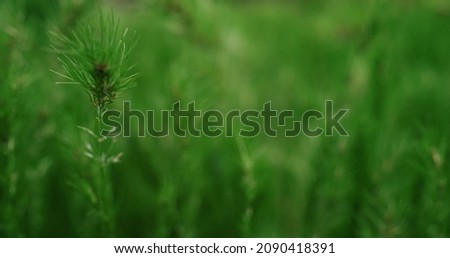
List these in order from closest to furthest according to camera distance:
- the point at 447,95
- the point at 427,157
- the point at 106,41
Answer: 1. the point at 106,41
2. the point at 427,157
3. the point at 447,95

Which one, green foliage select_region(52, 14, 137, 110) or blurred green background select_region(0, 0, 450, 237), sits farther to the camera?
blurred green background select_region(0, 0, 450, 237)

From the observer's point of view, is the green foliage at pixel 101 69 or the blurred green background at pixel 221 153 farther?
the blurred green background at pixel 221 153

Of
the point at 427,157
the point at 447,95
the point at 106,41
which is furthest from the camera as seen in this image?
the point at 447,95

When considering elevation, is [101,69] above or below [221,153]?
above

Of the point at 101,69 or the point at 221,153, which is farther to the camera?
the point at 221,153

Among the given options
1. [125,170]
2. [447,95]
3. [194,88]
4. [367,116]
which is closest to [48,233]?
[125,170]

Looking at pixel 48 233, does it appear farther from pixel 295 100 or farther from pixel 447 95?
pixel 447 95

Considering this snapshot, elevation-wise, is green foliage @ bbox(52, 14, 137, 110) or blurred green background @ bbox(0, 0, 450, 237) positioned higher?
green foliage @ bbox(52, 14, 137, 110)

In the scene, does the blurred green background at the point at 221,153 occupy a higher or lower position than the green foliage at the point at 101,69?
lower
